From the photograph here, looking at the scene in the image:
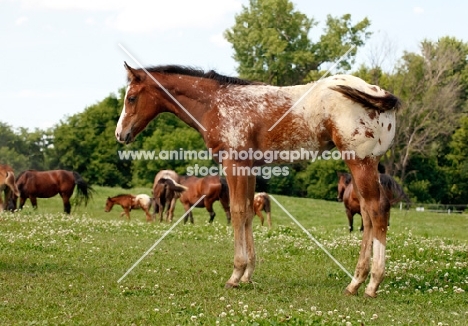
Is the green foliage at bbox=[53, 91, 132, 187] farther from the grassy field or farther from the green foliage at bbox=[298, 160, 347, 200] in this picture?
the grassy field

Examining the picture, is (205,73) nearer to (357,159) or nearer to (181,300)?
(357,159)

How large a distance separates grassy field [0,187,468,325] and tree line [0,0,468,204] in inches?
1672

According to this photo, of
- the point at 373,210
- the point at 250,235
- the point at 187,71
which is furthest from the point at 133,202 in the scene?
the point at 373,210

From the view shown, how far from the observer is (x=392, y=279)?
1098 cm

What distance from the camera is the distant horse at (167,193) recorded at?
97.9ft

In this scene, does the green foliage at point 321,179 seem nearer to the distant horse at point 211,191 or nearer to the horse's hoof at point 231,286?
the distant horse at point 211,191

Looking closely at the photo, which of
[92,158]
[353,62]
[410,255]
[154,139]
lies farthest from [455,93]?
[410,255]

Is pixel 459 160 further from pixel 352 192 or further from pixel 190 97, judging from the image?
pixel 190 97

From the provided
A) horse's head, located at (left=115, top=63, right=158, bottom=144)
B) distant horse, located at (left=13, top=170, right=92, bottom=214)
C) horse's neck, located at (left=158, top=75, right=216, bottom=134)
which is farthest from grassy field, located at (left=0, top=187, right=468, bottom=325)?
distant horse, located at (left=13, top=170, right=92, bottom=214)

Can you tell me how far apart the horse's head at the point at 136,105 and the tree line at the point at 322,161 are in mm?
46313

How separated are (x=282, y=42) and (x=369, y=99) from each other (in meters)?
59.7

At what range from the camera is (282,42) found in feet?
223

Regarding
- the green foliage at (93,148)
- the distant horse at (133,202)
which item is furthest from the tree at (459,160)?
the distant horse at (133,202)

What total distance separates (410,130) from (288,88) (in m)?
53.6
